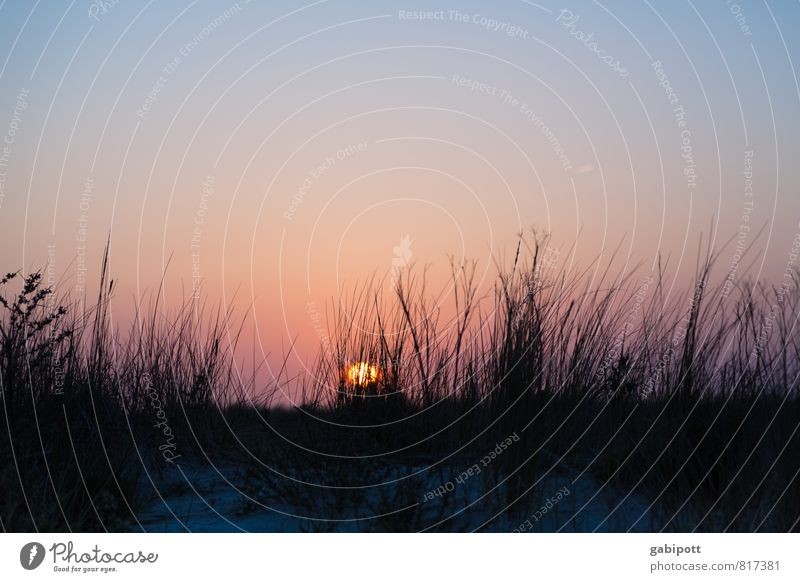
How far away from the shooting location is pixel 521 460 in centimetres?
468

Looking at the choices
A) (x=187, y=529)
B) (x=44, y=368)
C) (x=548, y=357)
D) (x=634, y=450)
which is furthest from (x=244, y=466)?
(x=634, y=450)

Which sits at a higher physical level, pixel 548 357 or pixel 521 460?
pixel 548 357

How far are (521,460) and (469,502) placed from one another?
35 cm

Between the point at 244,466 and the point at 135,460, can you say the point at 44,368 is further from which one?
the point at 244,466

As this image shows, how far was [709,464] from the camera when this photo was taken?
473 centimetres

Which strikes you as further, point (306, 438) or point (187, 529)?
point (306, 438)

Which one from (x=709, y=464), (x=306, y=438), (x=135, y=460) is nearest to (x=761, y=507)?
(x=709, y=464)
